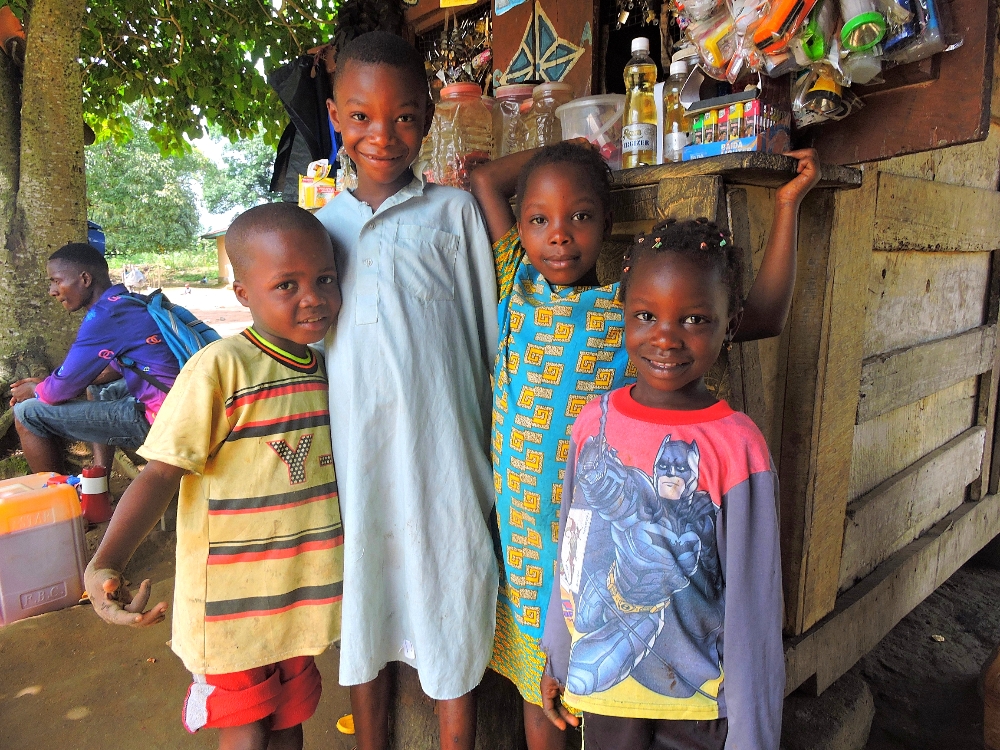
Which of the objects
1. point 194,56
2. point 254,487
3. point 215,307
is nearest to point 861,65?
point 254,487

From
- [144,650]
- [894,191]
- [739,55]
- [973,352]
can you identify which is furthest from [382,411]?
[973,352]

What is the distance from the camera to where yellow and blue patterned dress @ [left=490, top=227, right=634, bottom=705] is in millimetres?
1410

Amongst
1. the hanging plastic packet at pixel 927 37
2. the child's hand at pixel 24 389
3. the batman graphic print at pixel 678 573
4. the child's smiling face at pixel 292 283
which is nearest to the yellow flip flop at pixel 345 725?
the batman graphic print at pixel 678 573

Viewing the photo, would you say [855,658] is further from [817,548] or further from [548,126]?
[548,126]

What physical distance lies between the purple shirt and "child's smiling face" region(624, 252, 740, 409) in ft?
10.5

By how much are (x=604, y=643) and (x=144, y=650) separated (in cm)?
232

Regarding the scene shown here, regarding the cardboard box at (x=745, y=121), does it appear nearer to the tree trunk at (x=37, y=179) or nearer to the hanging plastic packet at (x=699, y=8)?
the hanging plastic packet at (x=699, y=8)

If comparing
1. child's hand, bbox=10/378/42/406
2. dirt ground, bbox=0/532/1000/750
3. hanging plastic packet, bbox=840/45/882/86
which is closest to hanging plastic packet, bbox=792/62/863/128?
hanging plastic packet, bbox=840/45/882/86

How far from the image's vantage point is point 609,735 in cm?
124

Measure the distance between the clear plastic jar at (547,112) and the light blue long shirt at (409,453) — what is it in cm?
74

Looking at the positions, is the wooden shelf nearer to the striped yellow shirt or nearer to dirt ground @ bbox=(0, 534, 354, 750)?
the striped yellow shirt

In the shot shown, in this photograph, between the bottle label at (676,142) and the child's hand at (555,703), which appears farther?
the bottle label at (676,142)

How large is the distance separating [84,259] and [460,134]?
2.71 meters

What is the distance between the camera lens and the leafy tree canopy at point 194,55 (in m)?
4.85
